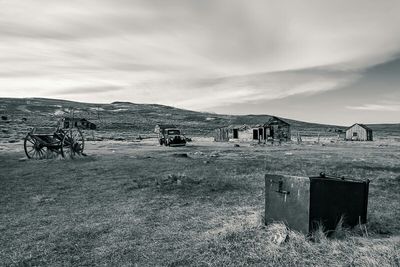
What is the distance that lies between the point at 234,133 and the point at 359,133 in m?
22.4

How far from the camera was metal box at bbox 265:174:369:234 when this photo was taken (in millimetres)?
4691

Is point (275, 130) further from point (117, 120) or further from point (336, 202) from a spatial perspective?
point (117, 120)

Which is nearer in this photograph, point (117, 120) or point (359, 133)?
point (359, 133)

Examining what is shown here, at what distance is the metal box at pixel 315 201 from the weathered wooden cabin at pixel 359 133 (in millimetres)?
52734

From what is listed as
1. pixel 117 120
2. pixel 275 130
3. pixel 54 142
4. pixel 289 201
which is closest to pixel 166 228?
pixel 289 201

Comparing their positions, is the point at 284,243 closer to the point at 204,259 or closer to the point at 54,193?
the point at 204,259

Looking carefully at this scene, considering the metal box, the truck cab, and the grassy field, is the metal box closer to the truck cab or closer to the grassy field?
the grassy field

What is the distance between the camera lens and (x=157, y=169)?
13.2m

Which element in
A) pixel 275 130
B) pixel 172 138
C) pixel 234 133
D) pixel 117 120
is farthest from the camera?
pixel 117 120

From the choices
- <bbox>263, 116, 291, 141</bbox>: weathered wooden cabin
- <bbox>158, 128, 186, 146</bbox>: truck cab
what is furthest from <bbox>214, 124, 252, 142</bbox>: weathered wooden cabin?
<bbox>158, 128, 186, 146</bbox>: truck cab

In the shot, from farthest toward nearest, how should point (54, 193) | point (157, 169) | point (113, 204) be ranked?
1. point (157, 169)
2. point (54, 193)
3. point (113, 204)

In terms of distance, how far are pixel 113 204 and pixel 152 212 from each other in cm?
125

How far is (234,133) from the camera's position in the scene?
154 feet

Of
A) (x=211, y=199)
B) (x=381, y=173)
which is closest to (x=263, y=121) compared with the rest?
(x=381, y=173)
